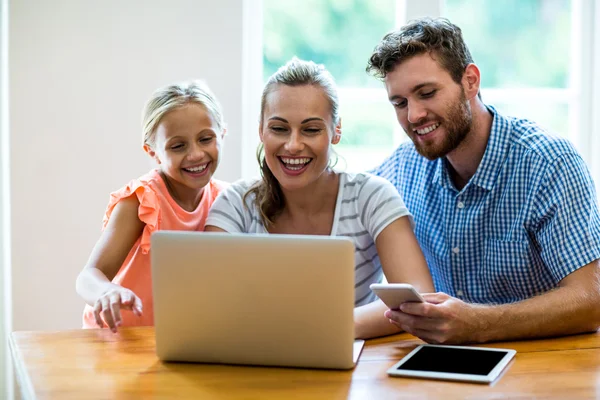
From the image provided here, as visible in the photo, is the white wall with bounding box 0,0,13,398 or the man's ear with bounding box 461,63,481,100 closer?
the man's ear with bounding box 461,63,481,100

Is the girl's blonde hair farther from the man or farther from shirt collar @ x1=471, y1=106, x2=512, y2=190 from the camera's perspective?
shirt collar @ x1=471, y1=106, x2=512, y2=190

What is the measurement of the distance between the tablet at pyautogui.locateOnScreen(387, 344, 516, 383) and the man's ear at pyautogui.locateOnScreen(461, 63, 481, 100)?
3.03 feet

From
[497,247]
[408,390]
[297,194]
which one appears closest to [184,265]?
[408,390]

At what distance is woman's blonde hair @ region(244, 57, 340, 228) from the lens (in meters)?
1.95

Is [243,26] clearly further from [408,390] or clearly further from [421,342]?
[408,390]

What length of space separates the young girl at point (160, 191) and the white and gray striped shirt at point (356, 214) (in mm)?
176

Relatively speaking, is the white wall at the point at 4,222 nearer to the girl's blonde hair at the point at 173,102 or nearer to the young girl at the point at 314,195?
the girl's blonde hair at the point at 173,102

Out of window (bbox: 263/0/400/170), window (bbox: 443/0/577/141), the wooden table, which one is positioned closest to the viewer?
the wooden table

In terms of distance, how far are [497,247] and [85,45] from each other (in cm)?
189

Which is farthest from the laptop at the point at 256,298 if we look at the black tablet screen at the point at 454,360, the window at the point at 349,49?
the window at the point at 349,49

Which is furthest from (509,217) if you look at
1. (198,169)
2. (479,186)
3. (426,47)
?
(198,169)

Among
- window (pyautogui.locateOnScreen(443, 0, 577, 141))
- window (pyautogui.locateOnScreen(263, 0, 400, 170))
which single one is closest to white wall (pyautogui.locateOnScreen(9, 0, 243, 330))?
window (pyautogui.locateOnScreen(263, 0, 400, 170))

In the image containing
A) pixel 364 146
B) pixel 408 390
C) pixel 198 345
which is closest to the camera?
pixel 408 390

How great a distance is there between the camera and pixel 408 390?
4.07 ft
